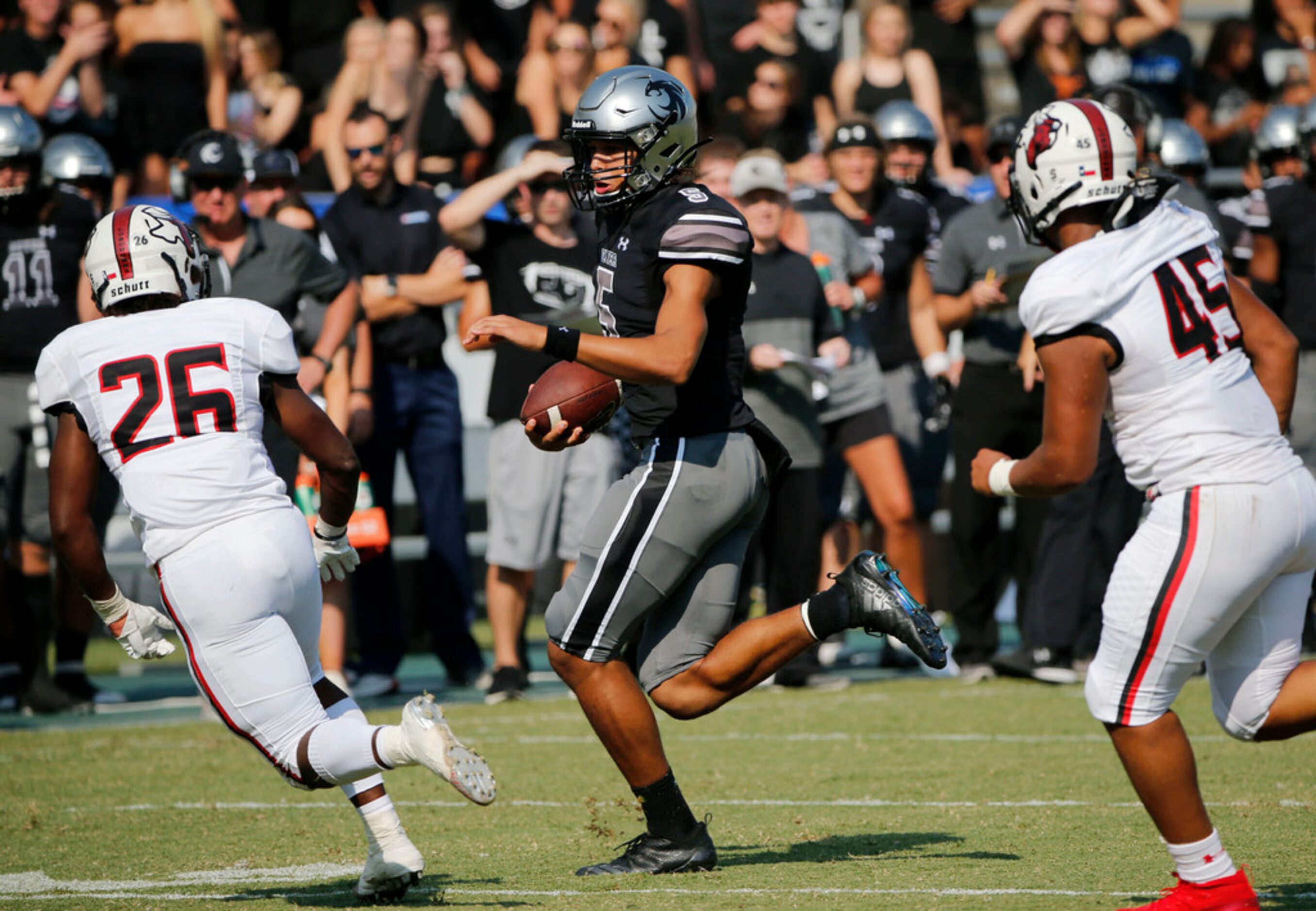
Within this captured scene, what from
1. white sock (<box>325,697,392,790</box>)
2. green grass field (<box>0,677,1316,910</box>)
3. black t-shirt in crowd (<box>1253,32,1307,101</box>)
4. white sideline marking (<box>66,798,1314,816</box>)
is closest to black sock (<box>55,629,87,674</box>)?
green grass field (<box>0,677,1316,910</box>)

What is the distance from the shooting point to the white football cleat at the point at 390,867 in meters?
4.57

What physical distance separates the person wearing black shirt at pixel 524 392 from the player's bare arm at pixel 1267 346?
4.45 m

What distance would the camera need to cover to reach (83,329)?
4.73 metres

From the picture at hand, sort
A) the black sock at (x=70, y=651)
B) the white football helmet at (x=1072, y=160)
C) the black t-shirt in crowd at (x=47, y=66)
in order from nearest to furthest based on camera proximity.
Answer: the white football helmet at (x=1072, y=160) → the black sock at (x=70, y=651) → the black t-shirt in crowd at (x=47, y=66)

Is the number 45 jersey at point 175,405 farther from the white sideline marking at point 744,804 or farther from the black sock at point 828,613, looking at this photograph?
the white sideline marking at point 744,804

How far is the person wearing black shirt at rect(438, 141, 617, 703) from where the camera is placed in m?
8.50

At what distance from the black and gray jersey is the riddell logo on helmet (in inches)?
32.6

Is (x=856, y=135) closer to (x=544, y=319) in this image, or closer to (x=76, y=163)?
(x=544, y=319)

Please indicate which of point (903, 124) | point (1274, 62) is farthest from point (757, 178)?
point (1274, 62)

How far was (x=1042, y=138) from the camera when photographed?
4.22 m

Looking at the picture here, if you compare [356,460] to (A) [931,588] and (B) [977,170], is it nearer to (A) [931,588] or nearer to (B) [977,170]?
(A) [931,588]

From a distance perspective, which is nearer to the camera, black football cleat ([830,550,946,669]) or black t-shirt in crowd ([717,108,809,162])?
black football cleat ([830,550,946,669])

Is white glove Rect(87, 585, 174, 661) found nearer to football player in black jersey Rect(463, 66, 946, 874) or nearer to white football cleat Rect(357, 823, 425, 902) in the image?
white football cleat Rect(357, 823, 425, 902)

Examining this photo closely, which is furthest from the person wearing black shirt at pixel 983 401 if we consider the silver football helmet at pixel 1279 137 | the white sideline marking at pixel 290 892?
the white sideline marking at pixel 290 892
